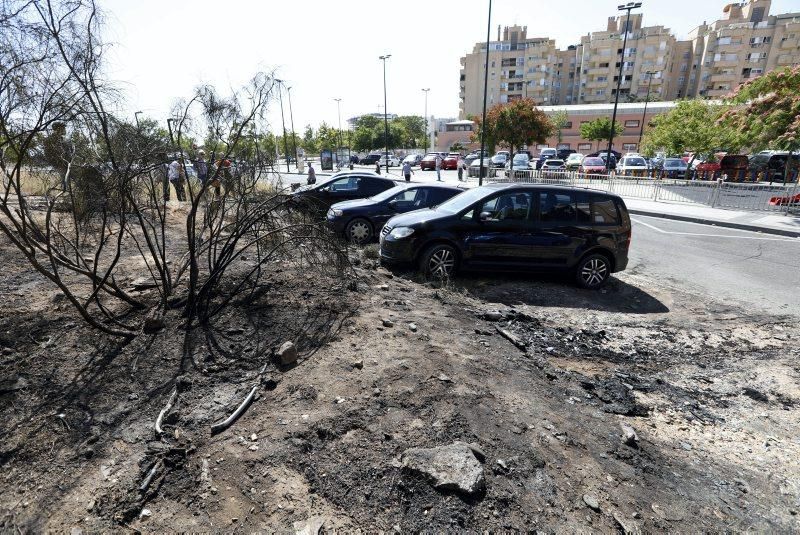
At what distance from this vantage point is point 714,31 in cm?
7588

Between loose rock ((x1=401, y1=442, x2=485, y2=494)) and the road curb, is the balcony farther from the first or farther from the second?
loose rock ((x1=401, y1=442, x2=485, y2=494))

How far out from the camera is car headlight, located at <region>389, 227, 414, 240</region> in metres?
7.12

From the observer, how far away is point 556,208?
7.07 meters

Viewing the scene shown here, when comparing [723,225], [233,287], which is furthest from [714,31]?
[233,287]

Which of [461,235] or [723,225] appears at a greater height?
[461,235]

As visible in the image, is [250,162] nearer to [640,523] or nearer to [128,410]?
[128,410]

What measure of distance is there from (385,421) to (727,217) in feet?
55.4

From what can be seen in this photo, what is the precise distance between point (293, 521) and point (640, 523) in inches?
77.9

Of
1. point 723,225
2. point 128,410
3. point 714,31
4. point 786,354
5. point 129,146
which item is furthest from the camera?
point 714,31

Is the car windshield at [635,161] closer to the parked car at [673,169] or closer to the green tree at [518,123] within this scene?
the parked car at [673,169]

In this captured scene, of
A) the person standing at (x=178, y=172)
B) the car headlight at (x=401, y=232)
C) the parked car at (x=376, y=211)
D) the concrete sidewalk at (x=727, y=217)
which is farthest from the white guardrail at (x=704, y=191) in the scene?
the person standing at (x=178, y=172)

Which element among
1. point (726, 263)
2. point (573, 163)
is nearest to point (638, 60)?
point (573, 163)

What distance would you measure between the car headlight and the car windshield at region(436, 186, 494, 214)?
76cm

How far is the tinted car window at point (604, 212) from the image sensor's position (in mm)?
7145
